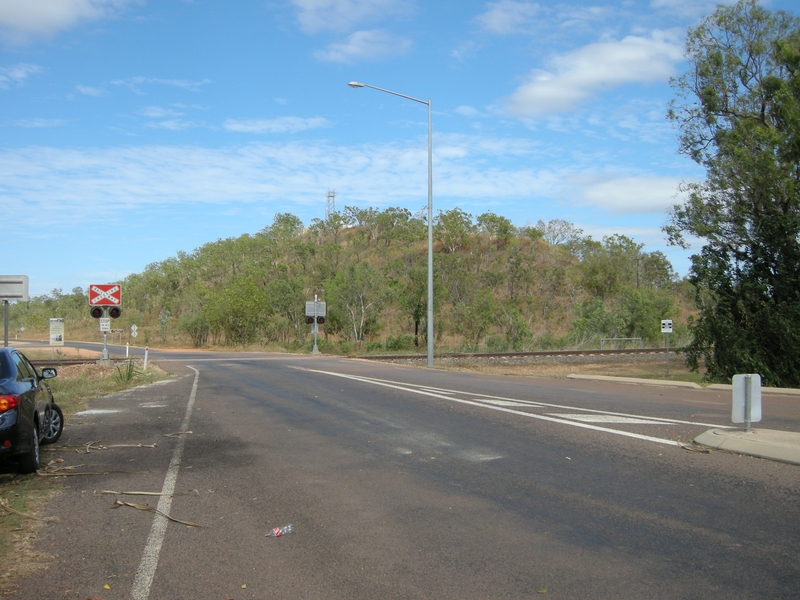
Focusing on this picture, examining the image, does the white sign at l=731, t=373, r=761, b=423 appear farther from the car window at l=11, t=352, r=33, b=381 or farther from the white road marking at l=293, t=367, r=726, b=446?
the car window at l=11, t=352, r=33, b=381

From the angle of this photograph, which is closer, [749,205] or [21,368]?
[21,368]

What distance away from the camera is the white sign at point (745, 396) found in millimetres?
9023

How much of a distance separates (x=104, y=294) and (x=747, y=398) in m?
21.2

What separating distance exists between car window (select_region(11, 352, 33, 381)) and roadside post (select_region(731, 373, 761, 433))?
938cm

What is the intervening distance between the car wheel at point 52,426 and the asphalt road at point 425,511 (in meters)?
0.27

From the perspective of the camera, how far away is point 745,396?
912cm

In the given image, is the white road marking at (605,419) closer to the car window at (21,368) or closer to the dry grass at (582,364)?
the car window at (21,368)

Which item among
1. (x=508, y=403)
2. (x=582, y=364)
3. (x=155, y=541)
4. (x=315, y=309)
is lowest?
(x=582, y=364)

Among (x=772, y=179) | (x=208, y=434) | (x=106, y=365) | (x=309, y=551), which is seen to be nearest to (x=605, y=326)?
(x=772, y=179)

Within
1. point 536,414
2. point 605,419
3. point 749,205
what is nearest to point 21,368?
point 536,414

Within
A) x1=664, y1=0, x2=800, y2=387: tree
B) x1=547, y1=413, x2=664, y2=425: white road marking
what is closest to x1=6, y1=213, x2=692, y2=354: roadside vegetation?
x1=664, y1=0, x2=800, y2=387: tree

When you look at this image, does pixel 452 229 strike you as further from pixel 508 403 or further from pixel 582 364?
pixel 508 403

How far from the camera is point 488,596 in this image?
4.46 meters

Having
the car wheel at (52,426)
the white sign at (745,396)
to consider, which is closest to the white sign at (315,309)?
the car wheel at (52,426)
